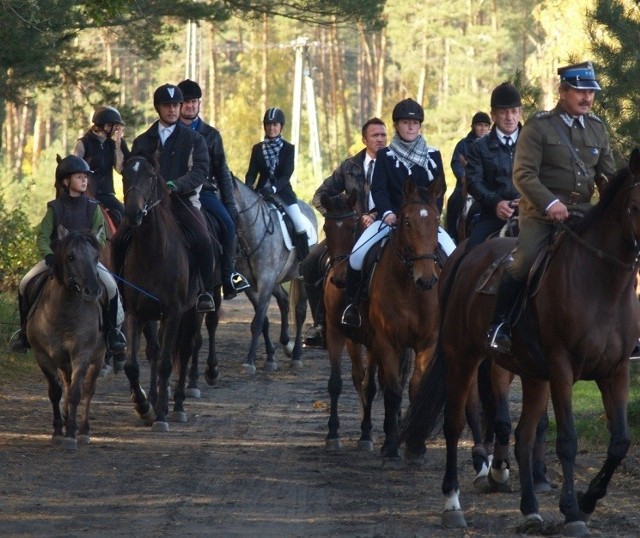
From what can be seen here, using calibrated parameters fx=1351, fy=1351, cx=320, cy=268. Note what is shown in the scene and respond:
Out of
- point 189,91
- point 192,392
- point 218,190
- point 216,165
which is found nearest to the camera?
point 192,392

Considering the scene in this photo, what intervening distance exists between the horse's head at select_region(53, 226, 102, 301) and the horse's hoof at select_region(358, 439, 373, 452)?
8.62 ft

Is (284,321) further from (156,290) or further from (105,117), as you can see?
(156,290)

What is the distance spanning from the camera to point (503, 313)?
338 inches

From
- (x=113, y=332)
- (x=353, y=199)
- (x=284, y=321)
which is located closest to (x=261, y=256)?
(x=284, y=321)

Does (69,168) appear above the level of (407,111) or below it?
below

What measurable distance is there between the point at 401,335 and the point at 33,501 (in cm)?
356

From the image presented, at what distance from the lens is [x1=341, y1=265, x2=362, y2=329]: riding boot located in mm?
11867

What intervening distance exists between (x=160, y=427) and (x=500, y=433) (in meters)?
4.08

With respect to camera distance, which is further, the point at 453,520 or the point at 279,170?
the point at 279,170

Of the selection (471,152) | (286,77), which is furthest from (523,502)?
(286,77)

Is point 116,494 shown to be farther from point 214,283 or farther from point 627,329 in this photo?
point 214,283

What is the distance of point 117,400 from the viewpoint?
1516cm

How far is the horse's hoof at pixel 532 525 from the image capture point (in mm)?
8133

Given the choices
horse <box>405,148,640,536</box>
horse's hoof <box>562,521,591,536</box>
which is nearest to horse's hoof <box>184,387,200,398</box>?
horse <box>405,148,640,536</box>
